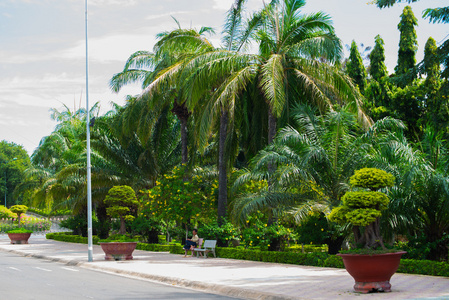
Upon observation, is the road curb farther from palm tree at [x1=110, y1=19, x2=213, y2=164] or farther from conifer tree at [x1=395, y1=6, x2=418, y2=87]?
conifer tree at [x1=395, y1=6, x2=418, y2=87]

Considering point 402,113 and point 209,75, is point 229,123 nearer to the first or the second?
point 209,75

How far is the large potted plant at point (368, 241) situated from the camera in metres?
11.2

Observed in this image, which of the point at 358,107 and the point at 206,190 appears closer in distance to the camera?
the point at 358,107

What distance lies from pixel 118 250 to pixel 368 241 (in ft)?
41.0

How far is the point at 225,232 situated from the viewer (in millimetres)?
24016

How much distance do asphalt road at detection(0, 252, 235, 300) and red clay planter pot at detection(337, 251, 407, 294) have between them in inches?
115

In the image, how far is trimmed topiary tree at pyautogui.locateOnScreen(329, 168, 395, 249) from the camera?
12.2m

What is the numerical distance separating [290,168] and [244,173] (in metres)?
4.69

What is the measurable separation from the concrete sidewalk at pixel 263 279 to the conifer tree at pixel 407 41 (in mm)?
17766

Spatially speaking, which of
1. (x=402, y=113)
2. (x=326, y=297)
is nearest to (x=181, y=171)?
(x=402, y=113)

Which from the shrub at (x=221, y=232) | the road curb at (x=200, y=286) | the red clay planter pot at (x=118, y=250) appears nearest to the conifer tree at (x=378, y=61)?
the shrub at (x=221, y=232)

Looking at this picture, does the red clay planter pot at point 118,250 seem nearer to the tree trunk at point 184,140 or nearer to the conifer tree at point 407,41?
the tree trunk at point 184,140

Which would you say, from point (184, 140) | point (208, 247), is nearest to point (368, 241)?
point (208, 247)

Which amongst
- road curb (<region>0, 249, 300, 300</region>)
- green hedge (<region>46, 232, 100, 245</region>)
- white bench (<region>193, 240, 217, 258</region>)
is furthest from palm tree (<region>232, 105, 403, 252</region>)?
green hedge (<region>46, 232, 100, 245</region>)
